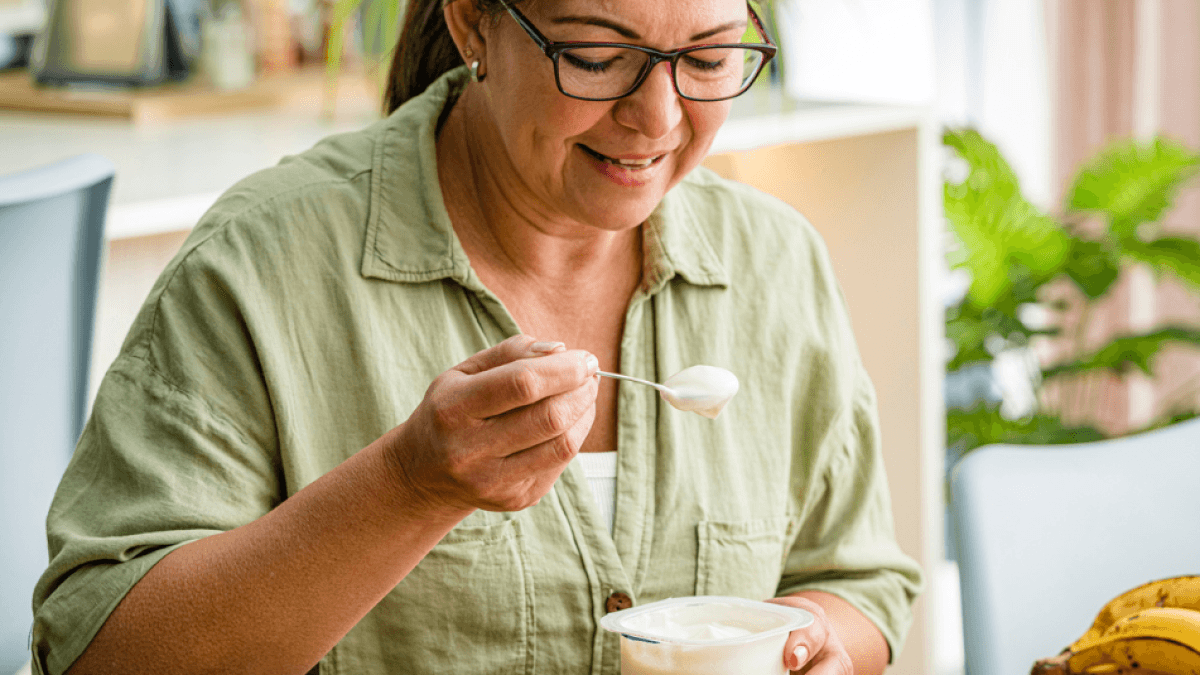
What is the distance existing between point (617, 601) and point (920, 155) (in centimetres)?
125

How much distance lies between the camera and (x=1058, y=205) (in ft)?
10.4

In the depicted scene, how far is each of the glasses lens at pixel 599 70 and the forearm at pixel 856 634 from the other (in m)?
0.53

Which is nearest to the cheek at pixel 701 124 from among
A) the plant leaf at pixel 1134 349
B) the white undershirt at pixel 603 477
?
the white undershirt at pixel 603 477

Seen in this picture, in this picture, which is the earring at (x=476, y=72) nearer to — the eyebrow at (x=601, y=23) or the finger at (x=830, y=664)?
the eyebrow at (x=601, y=23)

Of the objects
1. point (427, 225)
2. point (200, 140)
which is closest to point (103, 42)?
point (200, 140)

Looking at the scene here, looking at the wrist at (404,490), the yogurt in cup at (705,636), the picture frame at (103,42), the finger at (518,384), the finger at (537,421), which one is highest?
the picture frame at (103,42)

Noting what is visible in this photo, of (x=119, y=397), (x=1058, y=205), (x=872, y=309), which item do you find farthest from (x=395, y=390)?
(x=1058, y=205)

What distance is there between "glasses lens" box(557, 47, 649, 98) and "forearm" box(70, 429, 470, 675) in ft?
1.05

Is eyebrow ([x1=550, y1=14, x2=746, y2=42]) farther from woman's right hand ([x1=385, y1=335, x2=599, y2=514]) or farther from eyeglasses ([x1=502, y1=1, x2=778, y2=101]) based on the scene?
woman's right hand ([x1=385, y1=335, x2=599, y2=514])

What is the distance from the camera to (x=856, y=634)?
1.17 metres

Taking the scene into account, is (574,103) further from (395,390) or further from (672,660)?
(672,660)

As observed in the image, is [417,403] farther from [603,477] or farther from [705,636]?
[705,636]

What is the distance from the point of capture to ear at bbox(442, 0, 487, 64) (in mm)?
1041

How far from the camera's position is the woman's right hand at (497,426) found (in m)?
0.78
